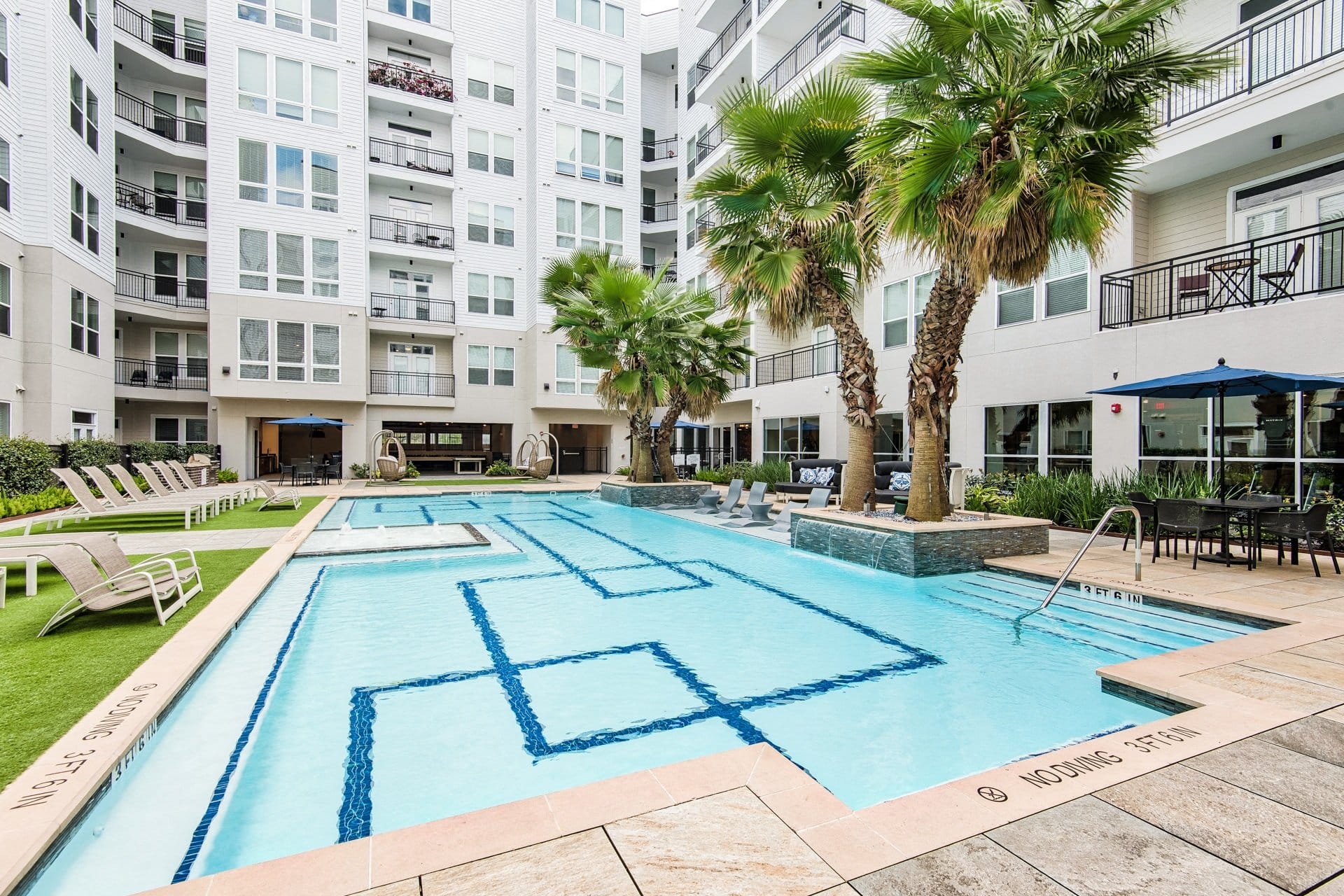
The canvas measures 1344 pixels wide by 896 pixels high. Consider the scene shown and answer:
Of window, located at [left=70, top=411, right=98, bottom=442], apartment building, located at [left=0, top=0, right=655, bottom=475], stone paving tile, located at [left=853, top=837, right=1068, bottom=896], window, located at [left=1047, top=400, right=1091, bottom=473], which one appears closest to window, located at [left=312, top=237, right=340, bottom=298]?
apartment building, located at [left=0, top=0, right=655, bottom=475]

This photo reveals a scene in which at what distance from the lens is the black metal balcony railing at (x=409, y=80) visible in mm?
24969

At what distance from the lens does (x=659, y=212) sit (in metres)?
31.3

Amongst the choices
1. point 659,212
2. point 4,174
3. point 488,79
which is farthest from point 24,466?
point 659,212

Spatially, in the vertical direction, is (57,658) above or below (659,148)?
below

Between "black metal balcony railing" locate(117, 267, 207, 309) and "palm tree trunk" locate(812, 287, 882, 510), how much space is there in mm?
24225

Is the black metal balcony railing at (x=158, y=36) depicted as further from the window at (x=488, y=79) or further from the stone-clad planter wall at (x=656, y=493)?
the stone-clad planter wall at (x=656, y=493)

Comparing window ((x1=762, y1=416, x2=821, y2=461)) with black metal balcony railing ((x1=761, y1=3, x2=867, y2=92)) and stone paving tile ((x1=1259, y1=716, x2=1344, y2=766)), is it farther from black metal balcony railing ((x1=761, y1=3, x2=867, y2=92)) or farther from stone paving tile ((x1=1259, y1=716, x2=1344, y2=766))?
stone paving tile ((x1=1259, y1=716, x2=1344, y2=766))

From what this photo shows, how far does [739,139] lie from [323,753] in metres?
8.94

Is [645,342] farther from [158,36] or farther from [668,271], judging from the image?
[158,36]

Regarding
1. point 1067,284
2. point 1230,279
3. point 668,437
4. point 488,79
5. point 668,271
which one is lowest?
Answer: point 668,437

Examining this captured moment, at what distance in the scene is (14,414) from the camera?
14.7 metres

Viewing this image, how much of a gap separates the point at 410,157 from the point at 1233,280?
2688cm

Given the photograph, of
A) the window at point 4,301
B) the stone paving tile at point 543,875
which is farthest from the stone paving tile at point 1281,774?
the window at point 4,301

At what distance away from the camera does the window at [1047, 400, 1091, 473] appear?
1241 centimetres
